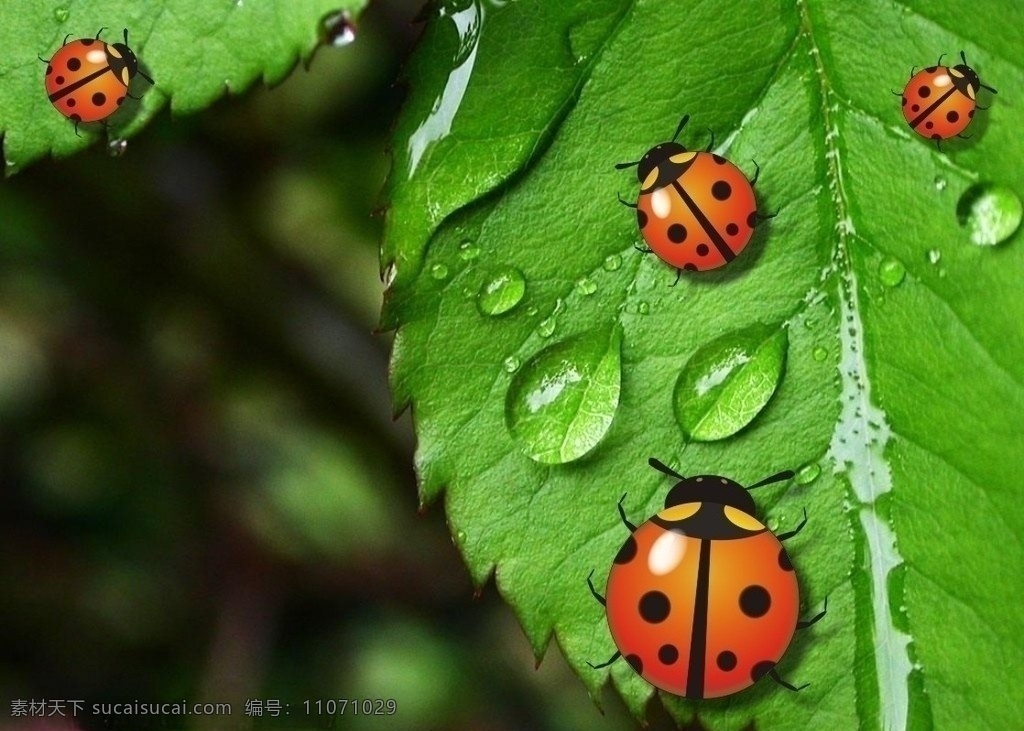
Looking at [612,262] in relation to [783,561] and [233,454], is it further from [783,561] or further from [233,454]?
[233,454]

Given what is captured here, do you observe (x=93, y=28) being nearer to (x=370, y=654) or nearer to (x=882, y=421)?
(x=882, y=421)

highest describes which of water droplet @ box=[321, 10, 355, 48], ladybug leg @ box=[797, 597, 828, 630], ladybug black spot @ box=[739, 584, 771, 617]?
water droplet @ box=[321, 10, 355, 48]

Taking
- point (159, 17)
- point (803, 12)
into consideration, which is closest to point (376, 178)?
point (159, 17)

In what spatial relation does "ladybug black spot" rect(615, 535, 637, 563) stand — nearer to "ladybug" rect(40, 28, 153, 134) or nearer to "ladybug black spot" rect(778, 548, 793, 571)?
"ladybug black spot" rect(778, 548, 793, 571)

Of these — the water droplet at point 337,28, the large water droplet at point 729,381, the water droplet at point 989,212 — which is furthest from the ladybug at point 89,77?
the water droplet at point 989,212

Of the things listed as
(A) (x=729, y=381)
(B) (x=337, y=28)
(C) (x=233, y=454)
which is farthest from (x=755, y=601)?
A: (C) (x=233, y=454)

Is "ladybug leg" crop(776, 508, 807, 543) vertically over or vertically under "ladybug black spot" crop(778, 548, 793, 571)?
over

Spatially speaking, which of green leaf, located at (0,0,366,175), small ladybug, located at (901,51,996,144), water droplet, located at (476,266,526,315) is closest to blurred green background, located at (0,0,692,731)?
green leaf, located at (0,0,366,175)
